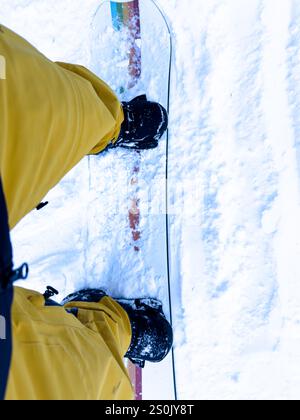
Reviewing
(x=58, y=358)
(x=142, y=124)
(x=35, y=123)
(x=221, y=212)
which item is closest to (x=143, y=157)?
(x=142, y=124)

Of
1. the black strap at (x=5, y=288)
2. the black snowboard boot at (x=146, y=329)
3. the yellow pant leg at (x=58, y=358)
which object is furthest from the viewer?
the black snowboard boot at (x=146, y=329)

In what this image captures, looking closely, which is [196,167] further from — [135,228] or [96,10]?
[96,10]

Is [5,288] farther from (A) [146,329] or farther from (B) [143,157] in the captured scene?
(B) [143,157]

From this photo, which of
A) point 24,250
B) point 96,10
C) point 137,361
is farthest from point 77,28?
point 137,361

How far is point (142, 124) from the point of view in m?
1.43

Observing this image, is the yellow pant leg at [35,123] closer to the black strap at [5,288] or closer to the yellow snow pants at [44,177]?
the yellow snow pants at [44,177]

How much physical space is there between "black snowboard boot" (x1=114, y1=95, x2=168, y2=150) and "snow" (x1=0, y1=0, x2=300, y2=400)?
56 millimetres

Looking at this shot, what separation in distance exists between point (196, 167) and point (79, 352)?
830 mm

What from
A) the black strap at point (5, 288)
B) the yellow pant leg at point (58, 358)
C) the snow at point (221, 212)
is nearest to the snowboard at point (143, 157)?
the snow at point (221, 212)

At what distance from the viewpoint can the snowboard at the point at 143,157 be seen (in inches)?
57.7

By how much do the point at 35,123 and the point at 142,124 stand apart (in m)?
0.68

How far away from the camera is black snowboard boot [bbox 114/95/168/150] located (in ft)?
4.66

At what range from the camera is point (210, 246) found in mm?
1407

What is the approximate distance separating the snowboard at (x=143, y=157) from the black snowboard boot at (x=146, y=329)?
1.9 inches
